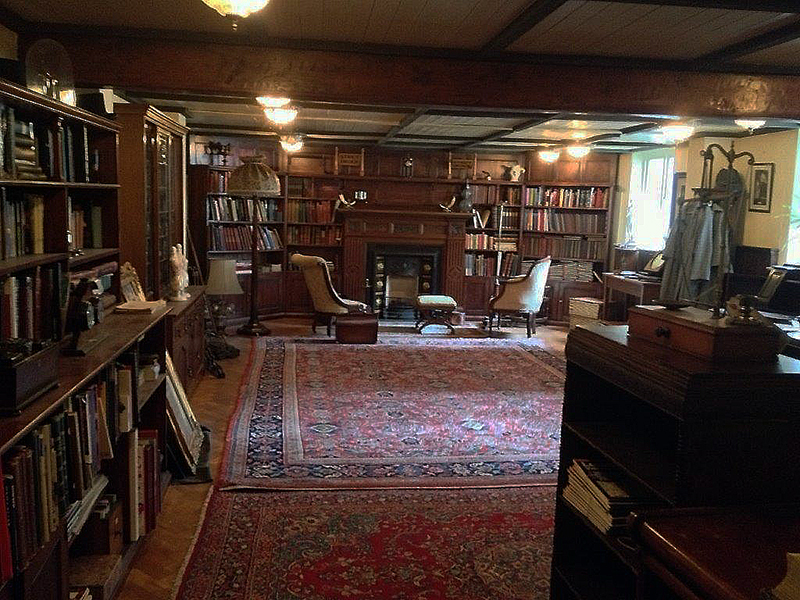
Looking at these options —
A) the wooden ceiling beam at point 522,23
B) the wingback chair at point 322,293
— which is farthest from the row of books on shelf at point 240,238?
the wooden ceiling beam at point 522,23

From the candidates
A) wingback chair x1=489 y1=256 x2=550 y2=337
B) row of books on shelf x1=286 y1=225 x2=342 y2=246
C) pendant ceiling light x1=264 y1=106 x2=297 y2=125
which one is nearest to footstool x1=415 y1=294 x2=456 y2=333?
wingback chair x1=489 y1=256 x2=550 y2=337

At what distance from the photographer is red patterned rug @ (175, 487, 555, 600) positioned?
9.41 feet

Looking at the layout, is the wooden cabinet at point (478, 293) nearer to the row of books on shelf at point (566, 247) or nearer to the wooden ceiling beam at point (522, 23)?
A: the row of books on shelf at point (566, 247)

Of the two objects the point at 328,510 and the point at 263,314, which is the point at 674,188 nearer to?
the point at 263,314

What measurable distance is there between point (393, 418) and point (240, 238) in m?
4.78

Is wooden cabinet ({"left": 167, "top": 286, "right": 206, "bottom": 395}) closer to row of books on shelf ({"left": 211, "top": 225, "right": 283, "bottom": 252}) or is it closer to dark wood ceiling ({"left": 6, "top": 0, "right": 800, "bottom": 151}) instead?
dark wood ceiling ({"left": 6, "top": 0, "right": 800, "bottom": 151})

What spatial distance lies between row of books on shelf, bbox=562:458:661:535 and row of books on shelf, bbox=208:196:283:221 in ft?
23.0

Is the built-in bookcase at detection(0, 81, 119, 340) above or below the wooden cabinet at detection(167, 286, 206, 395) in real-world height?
above

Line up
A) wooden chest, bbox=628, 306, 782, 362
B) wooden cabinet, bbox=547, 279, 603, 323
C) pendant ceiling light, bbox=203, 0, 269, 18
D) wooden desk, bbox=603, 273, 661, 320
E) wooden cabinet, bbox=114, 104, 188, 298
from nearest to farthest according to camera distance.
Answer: wooden chest, bbox=628, 306, 782, 362 < pendant ceiling light, bbox=203, 0, 269, 18 < wooden cabinet, bbox=114, 104, 188, 298 < wooden desk, bbox=603, 273, 661, 320 < wooden cabinet, bbox=547, 279, 603, 323

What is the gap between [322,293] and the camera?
26.9ft

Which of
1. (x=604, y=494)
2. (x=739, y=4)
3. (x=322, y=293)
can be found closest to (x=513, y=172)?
(x=322, y=293)

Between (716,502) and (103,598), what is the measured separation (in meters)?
2.11

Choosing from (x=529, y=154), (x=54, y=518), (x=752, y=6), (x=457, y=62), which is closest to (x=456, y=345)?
(x=529, y=154)

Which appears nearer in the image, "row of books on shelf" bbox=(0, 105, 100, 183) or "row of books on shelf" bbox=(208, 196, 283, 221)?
"row of books on shelf" bbox=(0, 105, 100, 183)
